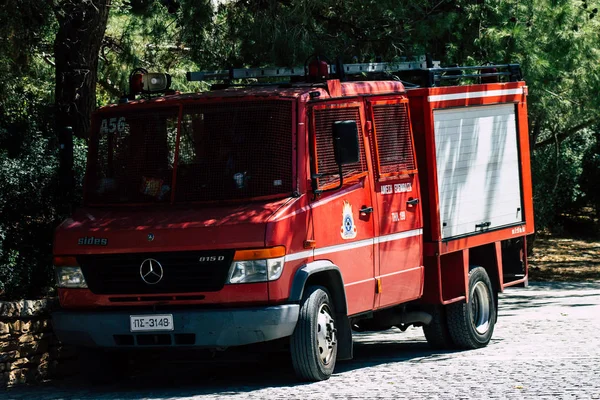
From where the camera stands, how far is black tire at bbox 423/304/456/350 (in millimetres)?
12742

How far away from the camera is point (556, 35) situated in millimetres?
17641

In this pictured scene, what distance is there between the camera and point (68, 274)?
34.0ft

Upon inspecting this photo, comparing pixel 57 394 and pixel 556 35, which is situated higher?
pixel 556 35

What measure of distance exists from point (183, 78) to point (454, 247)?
873 cm

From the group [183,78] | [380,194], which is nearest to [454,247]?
[380,194]

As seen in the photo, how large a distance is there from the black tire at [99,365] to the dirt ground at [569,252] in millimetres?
14410

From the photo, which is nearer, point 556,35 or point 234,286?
point 234,286

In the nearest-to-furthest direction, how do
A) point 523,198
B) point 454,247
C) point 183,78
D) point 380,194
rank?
1. point 380,194
2. point 454,247
3. point 523,198
4. point 183,78

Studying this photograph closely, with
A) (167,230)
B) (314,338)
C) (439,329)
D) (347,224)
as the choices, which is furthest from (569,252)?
(167,230)

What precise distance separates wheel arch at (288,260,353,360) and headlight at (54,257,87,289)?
1.76 m

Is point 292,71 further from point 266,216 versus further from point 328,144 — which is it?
point 266,216

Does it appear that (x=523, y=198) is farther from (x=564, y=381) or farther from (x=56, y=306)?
(x=56, y=306)

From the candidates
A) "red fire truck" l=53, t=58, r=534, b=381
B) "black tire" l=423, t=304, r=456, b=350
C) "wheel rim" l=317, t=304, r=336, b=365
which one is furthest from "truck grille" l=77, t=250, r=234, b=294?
"black tire" l=423, t=304, r=456, b=350

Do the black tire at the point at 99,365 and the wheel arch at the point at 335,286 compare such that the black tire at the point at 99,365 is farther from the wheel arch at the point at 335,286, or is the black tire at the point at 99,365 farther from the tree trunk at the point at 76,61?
the tree trunk at the point at 76,61
